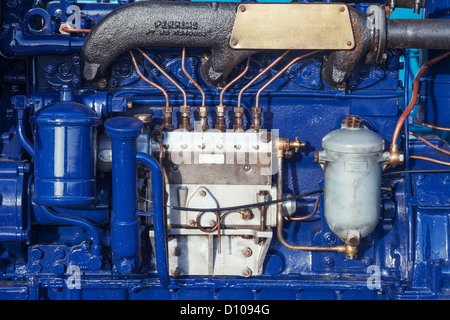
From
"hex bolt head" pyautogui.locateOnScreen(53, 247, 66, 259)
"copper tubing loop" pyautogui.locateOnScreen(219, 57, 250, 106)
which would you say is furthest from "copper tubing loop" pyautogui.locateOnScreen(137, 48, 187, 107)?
"hex bolt head" pyautogui.locateOnScreen(53, 247, 66, 259)

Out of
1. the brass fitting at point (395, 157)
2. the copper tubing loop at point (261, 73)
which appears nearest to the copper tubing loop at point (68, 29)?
the copper tubing loop at point (261, 73)

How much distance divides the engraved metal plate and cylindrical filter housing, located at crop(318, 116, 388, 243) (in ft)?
1.58

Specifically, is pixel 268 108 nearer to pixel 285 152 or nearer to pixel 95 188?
pixel 285 152

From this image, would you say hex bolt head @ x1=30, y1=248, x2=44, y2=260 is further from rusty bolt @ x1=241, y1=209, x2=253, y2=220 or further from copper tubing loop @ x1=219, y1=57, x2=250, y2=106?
copper tubing loop @ x1=219, y1=57, x2=250, y2=106

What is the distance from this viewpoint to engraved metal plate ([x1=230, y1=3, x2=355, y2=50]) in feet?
10.2

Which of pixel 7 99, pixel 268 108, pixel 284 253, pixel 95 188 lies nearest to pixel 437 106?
pixel 268 108

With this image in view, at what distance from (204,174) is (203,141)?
20 centimetres

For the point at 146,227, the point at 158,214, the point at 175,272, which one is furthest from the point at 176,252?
the point at 158,214

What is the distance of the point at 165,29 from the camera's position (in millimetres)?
3137

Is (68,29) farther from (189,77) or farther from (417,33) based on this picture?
(417,33)

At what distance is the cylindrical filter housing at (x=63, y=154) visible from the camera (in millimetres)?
2982

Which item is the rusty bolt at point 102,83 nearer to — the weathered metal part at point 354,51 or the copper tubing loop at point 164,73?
the copper tubing loop at point 164,73

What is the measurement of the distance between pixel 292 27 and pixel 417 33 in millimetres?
704

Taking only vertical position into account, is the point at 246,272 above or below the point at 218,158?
below
